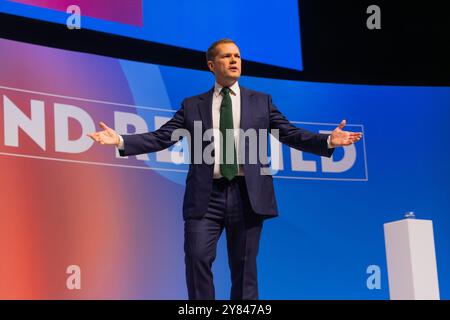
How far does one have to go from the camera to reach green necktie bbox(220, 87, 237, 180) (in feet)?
10.5

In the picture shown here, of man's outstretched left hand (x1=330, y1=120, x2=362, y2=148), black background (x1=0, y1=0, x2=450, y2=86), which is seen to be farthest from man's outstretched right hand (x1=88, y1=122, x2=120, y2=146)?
black background (x1=0, y1=0, x2=450, y2=86)

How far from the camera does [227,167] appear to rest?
3.20 m

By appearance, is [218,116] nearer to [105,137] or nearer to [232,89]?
[232,89]

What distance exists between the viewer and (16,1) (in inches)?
181

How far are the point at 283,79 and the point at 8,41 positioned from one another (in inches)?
76.1

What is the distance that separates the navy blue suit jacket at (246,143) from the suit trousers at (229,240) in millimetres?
42

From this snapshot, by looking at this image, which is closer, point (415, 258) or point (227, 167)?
point (227, 167)

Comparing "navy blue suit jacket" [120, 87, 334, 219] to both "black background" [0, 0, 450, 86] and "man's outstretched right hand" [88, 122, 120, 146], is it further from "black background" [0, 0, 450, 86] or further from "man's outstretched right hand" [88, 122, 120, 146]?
"black background" [0, 0, 450, 86]

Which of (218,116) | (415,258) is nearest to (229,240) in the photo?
(218,116)

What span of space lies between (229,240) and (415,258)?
3.24 feet
